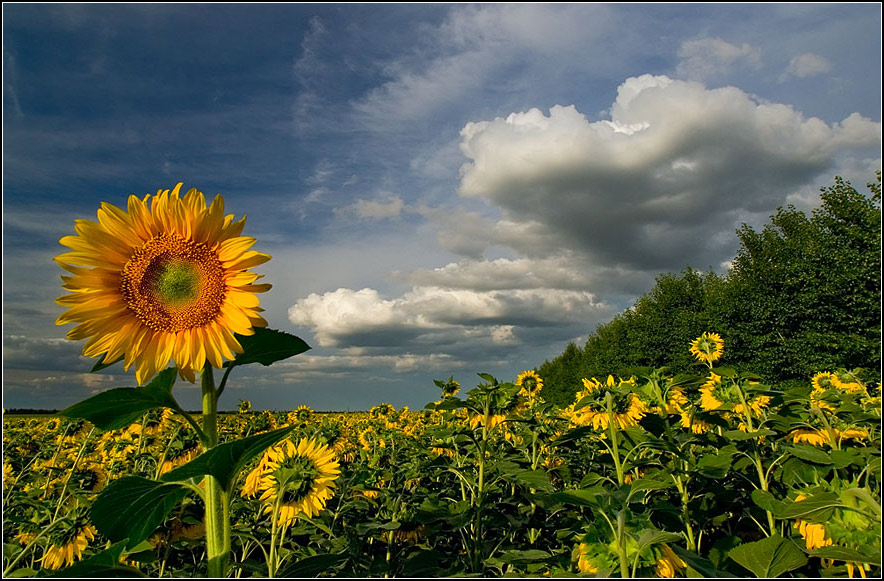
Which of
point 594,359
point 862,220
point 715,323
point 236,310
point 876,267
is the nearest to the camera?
point 236,310

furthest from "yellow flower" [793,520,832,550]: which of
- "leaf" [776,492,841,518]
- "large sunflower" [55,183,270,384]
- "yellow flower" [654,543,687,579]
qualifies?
"large sunflower" [55,183,270,384]

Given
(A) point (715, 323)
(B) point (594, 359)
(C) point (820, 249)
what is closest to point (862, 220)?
(C) point (820, 249)

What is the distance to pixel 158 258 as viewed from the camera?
1.36 meters

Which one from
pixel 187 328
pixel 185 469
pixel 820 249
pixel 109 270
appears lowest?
pixel 185 469

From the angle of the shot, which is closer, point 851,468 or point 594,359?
point 851,468

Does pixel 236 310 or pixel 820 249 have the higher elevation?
pixel 820 249

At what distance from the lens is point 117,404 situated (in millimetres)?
1154

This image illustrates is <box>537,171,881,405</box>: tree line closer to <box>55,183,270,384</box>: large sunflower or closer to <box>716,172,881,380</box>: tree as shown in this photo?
<box>716,172,881,380</box>: tree

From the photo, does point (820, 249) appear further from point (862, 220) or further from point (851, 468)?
point (851, 468)

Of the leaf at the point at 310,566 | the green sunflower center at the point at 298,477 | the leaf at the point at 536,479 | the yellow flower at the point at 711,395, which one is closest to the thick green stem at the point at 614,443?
the leaf at the point at 536,479

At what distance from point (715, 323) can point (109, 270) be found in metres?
33.1

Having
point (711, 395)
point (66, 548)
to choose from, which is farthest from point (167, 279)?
point (711, 395)

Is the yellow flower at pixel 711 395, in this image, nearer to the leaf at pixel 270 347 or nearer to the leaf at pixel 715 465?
the leaf at pixel 715 465

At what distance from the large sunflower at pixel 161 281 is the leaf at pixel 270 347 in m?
0.05
